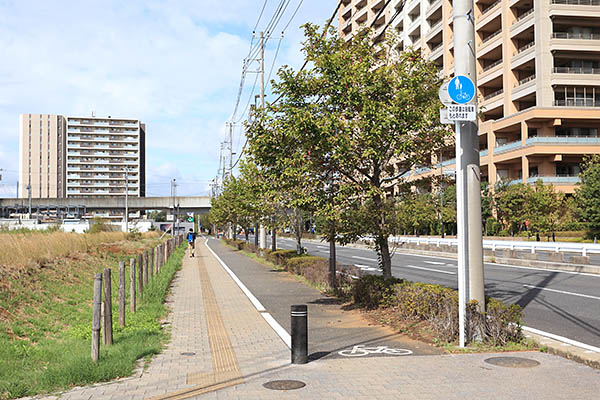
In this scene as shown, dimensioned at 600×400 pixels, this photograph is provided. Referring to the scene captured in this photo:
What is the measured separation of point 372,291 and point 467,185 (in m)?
3.67

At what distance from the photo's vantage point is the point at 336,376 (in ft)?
20.9

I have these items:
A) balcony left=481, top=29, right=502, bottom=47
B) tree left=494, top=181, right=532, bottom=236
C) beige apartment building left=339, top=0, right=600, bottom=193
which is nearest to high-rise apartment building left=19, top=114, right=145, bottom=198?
balcony left=481, top=29, right=502, bottom=47

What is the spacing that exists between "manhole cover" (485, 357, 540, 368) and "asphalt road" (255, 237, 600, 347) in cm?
182

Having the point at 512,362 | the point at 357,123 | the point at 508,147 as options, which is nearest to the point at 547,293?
the point at 357,123

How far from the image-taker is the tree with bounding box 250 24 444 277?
33.8 ft

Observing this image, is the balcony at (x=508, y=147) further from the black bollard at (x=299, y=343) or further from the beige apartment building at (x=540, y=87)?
the black bollard at (x=299, y=343)

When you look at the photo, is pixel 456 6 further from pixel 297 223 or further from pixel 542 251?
pixel 542 251

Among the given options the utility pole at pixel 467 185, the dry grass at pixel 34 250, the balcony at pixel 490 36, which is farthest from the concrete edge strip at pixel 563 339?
the balcony at pixel 490 36

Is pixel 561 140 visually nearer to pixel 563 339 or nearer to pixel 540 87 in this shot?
pixel 540 87

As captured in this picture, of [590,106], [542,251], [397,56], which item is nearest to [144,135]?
[590,106]

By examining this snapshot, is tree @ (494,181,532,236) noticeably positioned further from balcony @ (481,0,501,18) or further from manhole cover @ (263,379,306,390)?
manhole cover @ (263,379,306,390)

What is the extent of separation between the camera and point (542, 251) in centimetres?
3148

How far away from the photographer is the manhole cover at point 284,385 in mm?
5941

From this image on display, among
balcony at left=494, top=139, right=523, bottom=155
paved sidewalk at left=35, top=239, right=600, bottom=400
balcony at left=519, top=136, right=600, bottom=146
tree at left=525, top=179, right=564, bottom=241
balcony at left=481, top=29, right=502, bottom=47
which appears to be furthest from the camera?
balcony at left=481, top=29, right=502, bottom=47
